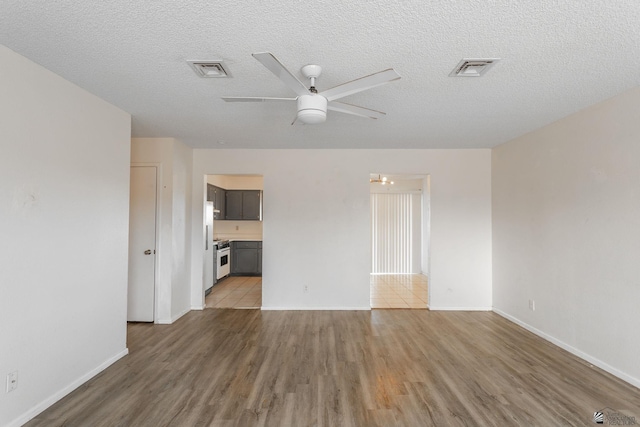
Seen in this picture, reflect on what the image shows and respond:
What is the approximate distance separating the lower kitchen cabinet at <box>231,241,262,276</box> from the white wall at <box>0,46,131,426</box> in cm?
433

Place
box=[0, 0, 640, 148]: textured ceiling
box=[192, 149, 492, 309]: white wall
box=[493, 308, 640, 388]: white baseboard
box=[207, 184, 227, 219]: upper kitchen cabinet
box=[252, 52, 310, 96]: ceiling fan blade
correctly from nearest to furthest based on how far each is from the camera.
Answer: box=[252, 52, 310, 96]: ceiling fan blade
box=[0, 0, 640, 148]: textured ceiling
box=[493, 308, 640, 388]: white baseboard
box=[192, 149, 492, 309]: white wall
box=[207, 184, 227, 219]: upper kitchen cabinet

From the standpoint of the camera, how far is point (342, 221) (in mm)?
5055

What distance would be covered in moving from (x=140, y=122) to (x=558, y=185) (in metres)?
4.93

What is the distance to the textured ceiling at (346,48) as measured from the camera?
1.68 m

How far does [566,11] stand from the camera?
5.50 feet

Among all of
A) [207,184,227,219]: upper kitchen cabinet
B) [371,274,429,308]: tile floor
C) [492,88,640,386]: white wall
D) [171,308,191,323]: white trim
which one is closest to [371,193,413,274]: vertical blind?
[371,274,429,308]: tile floor

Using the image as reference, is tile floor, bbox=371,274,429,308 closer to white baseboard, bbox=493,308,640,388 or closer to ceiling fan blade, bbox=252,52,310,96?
white baseboard, bbox=493,308,640,388

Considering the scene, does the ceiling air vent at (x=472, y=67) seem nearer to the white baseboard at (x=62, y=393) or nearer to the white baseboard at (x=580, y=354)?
the white baseboard at (x=580, y=354)

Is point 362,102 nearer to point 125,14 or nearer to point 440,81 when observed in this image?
point 440,81

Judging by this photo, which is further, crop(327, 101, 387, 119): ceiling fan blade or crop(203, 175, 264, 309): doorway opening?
crop(203, 175, 264, 309): doorway opening

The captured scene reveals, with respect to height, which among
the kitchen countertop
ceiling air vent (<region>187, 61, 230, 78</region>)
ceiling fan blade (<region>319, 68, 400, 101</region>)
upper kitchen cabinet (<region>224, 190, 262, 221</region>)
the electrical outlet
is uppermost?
ceiling air vent (<region>187, 61, 230, 78</region>)

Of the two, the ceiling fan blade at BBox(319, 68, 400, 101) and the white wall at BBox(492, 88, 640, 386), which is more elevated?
the ceiling fan blade at BBox(319, 68, 400, 101)

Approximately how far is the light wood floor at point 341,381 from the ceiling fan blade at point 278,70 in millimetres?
2287

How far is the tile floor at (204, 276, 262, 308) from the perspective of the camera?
17.1ft
